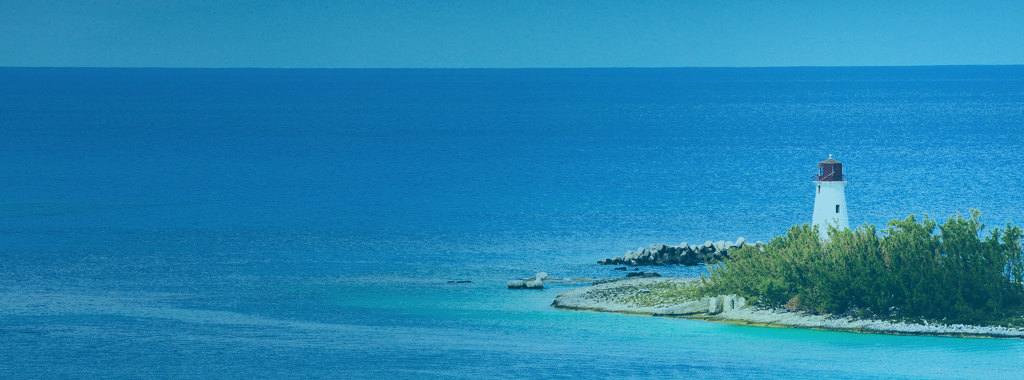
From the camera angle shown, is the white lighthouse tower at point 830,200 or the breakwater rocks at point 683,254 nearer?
the white lighthouse tower at point 830,200

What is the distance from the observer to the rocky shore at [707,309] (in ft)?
160

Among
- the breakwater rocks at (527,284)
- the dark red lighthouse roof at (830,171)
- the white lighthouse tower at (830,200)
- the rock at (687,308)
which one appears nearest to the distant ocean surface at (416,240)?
the rock at (687,308)

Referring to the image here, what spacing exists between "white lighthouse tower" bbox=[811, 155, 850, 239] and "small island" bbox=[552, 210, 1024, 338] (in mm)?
507

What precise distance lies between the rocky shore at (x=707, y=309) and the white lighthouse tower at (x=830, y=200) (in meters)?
4.15

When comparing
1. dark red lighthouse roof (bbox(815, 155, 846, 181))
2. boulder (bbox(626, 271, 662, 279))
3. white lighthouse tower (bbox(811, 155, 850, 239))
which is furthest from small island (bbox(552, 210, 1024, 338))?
boulder (bbox(626, 271, 662, 279))

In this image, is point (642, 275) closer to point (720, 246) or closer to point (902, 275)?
point (720, 246)

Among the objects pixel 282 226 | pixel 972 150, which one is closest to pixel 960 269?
pixel 282 226

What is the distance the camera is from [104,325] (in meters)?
55.8

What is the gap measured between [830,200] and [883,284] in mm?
5031

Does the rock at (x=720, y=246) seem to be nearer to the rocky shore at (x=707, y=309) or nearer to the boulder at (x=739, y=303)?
the rocky shore at (x=707, y=309)

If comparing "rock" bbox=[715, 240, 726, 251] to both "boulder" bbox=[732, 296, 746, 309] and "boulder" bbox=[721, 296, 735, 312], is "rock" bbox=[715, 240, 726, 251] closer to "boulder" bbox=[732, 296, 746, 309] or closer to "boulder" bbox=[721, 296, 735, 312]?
"boulder" bbox=[721, 296, 735, 312]

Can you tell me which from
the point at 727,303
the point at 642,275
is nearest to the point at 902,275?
the point at 727,303

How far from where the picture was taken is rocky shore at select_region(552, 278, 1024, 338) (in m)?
48.6

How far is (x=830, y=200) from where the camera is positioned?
53969 mm
